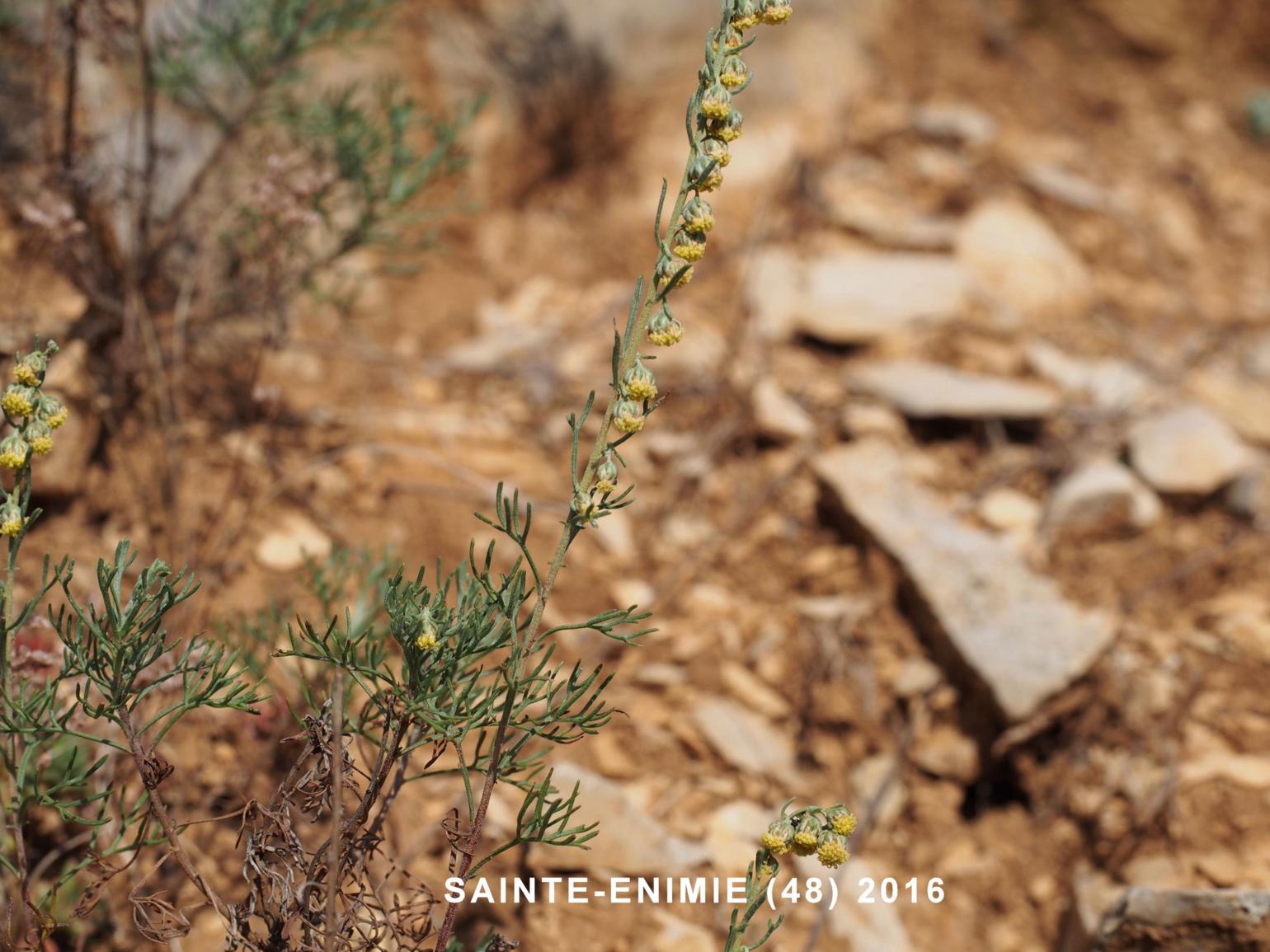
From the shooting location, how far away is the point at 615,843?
8.54 feet

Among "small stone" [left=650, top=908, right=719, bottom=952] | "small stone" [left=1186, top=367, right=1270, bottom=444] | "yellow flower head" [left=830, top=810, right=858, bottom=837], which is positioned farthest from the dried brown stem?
"small stone" [left=1186, top=367, right=1270, bottom=444]

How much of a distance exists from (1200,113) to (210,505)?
18.1 ft

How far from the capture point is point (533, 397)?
4117 mm

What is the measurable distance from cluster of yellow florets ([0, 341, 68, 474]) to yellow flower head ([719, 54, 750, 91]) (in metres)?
1.04

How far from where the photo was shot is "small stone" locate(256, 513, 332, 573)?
3.17m

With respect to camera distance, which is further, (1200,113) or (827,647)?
(1200,113)

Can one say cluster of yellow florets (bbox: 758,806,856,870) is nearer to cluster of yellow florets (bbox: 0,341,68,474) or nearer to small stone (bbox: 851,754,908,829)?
cluster of yellow florets (bbox: 0,341,68,474)

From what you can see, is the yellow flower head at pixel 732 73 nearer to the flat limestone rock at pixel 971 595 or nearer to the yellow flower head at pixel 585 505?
the yellow flower head at pixel 585 505

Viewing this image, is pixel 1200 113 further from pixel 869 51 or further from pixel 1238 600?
pixel 1238 600

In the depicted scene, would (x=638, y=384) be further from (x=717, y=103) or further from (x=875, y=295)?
(x=875, y=295)

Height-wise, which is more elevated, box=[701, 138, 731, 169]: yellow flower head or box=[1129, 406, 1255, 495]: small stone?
box=[1129, 406, 1255, 495]: small stone

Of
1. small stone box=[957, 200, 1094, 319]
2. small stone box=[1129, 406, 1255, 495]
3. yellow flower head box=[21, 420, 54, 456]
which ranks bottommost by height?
yellow flower head box=[21, 420, 54, 456]

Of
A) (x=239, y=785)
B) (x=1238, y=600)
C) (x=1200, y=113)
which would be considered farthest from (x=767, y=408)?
(x=1200, y=113)

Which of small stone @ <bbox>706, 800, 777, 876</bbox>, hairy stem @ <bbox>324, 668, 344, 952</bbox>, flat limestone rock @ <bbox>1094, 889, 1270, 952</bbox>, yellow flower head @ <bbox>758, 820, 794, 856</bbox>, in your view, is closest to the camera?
hairy stem @ <bbox>324, 668, 344, 952</bbox>
